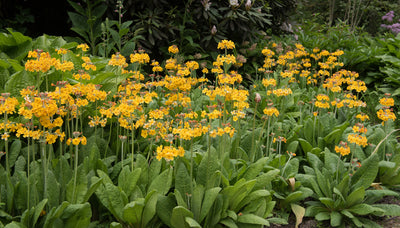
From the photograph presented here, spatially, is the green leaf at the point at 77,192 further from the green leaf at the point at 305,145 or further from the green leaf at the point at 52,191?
the green leaf at the point at 305,145

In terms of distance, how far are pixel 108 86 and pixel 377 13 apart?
12.9 meters

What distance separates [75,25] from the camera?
451cm

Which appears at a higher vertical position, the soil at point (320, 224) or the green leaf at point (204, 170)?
the green leaf at point (204, 170)

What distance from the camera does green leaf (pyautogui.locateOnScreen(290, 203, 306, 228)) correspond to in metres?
2.32

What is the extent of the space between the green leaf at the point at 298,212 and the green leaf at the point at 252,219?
40 cm

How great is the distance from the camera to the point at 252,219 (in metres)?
2.04

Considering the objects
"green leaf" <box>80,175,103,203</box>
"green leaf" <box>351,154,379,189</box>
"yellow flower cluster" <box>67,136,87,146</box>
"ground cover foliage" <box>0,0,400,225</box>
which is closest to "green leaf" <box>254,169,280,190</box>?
"ground cover foliage" <box>0,0,400,225</box>

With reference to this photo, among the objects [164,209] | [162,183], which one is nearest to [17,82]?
[162,183]

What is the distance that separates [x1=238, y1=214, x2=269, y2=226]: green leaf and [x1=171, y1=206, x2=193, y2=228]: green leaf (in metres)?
0.32

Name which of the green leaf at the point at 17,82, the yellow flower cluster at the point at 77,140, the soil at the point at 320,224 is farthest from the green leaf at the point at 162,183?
the green leaf at the point at 17,82

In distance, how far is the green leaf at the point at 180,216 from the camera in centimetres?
187

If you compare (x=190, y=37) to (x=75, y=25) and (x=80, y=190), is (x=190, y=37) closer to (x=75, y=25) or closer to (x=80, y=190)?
(x=75, y=25)

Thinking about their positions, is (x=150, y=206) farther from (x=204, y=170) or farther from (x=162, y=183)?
(x=204, y=170)

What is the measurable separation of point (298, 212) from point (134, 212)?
1.08 metres
